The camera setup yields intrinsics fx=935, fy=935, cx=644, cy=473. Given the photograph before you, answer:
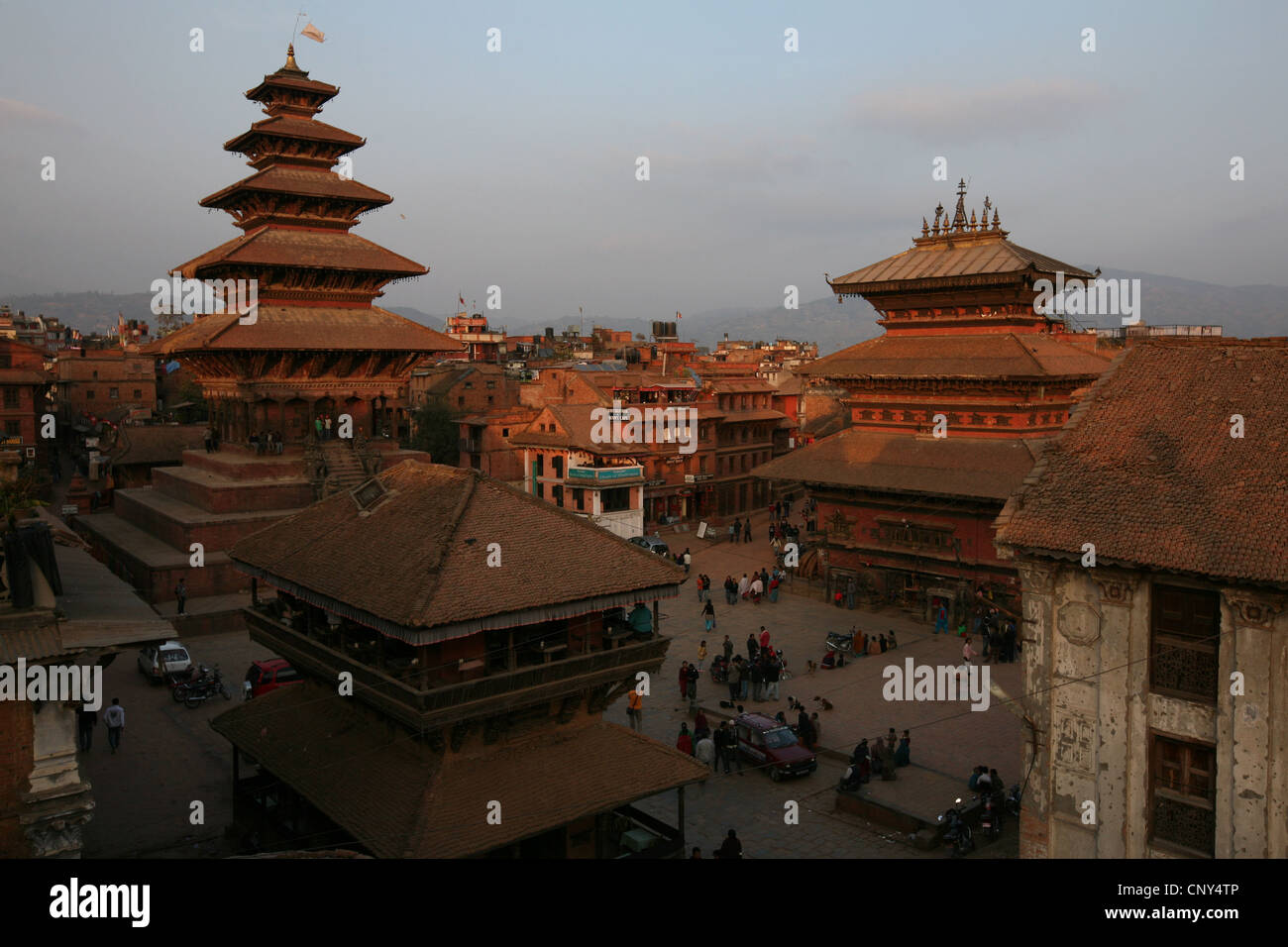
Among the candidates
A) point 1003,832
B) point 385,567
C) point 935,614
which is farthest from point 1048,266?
point 385,567

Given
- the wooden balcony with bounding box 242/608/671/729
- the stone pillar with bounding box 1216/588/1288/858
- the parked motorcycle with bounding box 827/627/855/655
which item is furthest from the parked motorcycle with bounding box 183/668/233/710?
the stone pillar with bounding box 1216/588/1288/858

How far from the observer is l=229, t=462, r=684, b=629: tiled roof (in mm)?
14828

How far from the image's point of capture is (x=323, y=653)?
1697 centimetres

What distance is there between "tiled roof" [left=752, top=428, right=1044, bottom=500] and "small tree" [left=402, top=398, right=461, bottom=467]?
112 ft

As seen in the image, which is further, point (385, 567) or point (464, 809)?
point (385, 567)

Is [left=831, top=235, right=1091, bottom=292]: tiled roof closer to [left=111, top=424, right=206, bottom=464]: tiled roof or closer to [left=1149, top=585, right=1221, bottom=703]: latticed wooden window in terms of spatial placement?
[left=1149, top=585, right=1221, bottom=703]: latticed wooden window

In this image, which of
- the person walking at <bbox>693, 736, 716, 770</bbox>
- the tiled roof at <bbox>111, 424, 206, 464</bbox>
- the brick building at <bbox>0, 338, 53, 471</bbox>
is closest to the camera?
the person walking at <bbox>693, 736, 716, 770</bbox>

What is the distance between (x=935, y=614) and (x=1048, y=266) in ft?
47.2

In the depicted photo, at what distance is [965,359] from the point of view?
37.2 metres

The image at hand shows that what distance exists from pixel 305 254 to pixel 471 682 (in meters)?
33.4

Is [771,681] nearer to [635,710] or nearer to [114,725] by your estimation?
[635,710]

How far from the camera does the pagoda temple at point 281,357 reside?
38344 mm
